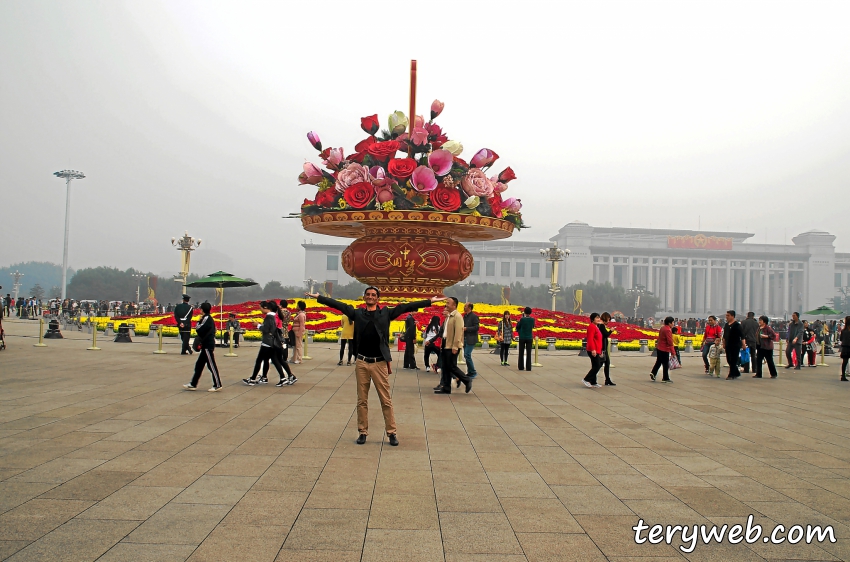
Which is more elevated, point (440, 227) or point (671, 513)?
point (440, 227)

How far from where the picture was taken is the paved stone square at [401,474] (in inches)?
163

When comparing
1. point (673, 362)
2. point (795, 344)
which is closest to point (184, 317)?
point (673, 362)

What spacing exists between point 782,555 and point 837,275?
4653 inches

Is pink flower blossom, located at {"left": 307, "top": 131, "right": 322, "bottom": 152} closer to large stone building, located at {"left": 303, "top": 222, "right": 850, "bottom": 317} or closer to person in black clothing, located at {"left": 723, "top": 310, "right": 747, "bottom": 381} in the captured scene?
person in black clothing, located at {"left": 723, "top": 310, "right": 747, "bottom": 381}

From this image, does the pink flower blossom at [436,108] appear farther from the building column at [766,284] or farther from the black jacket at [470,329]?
the building column at [766,284]

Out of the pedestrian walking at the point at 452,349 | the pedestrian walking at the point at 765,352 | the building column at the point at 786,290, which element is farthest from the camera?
the building column at the point at 786,290

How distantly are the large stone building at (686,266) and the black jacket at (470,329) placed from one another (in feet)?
264

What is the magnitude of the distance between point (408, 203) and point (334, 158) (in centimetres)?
271

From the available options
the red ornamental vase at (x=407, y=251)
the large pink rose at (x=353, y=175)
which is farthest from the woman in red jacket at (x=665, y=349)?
the large pink rose at (x=353, y=175)

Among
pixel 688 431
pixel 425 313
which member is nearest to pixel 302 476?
pixel 688 431

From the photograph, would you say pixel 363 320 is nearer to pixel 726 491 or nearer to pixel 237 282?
pixel 726 491

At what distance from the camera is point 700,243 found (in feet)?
327

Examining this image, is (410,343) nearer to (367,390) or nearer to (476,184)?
(476,184)

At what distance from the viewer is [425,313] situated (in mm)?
25297
